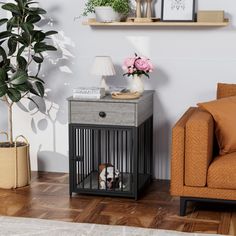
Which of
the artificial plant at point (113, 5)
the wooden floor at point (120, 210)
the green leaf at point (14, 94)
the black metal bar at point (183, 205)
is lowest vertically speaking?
the wooden floor at point (120, 210)

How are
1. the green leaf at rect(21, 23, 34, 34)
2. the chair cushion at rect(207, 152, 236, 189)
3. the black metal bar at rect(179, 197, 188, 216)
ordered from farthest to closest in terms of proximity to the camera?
the green leaf at rect(21, 23, 34, 34) < the black metal bar at rect(179, 197, 188, 216) < the chair cushion at rect(207, 152, 236, 189)

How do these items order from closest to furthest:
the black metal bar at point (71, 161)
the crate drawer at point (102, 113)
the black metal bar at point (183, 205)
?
1. the black metal bar at point (183, 205)
2. the crate drawer at point (102, 113)
3. the black metal bar at point (71, 161)

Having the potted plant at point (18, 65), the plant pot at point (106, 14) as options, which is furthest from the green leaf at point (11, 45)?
the plant pot at point (106, 14)

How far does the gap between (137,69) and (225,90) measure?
2.00 ft

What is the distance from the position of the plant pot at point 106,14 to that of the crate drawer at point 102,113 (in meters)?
0.68

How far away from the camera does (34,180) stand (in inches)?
171

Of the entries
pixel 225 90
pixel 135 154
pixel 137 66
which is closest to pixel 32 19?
pixel 137 66

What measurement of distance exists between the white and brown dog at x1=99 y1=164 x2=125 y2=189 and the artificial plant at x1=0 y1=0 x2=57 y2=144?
2.32ft

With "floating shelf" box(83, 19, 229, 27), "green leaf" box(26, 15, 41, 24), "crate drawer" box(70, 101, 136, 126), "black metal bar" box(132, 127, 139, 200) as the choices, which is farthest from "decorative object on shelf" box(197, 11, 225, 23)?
"green leaf" box(26, 15, 41, 24)

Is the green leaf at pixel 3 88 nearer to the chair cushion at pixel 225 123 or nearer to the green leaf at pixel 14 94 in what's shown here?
the green leaf at pixel 14 94

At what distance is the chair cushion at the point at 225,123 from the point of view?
141 inches

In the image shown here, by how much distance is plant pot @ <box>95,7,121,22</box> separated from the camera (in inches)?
161

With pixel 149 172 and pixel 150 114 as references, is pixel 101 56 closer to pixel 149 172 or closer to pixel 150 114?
pixel 150 114

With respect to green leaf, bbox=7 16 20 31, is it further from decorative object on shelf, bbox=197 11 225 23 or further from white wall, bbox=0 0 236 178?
decorative object on shelf, bbox=197 11 225 23
